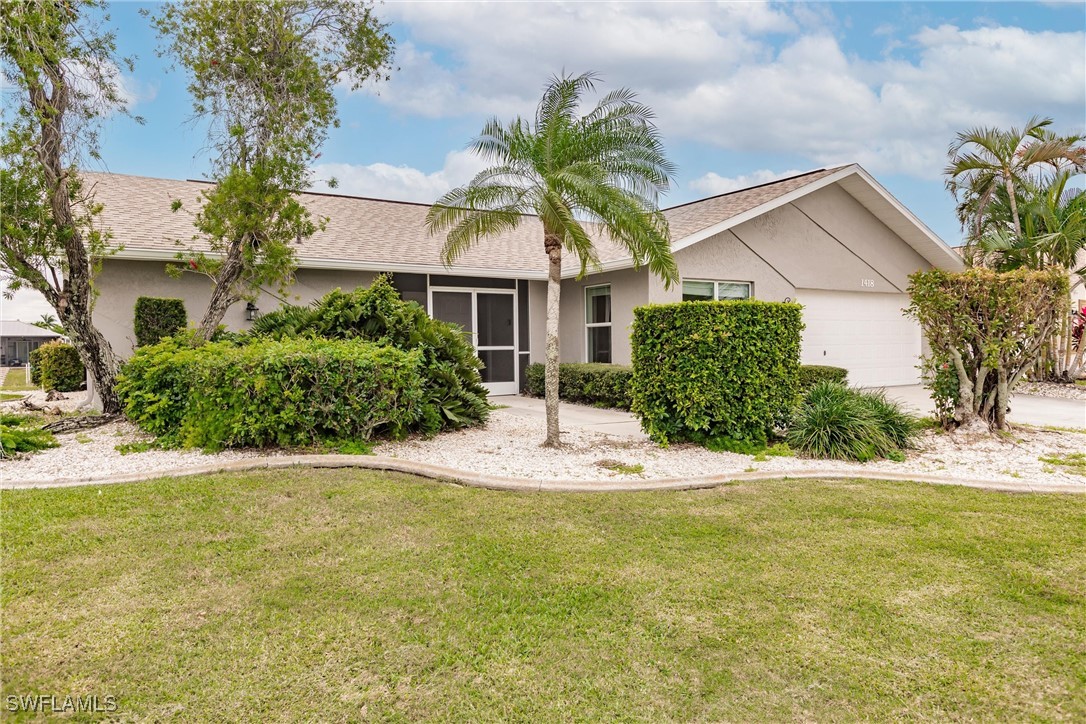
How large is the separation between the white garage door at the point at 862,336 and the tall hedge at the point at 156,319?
12905mm

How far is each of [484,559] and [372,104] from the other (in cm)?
1020

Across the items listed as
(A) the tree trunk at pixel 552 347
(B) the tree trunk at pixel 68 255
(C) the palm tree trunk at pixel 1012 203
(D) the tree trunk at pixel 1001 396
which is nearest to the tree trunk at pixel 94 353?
(B) the tree trunk at pixel 68 255

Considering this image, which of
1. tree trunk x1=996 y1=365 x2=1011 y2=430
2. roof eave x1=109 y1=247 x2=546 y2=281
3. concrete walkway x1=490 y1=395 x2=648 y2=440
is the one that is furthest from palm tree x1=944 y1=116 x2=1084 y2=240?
concrete walkway x1=490 y1=395 x2=648 y2=440

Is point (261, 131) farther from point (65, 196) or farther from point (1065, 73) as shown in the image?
point (1065, 73)

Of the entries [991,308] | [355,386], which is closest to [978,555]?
[991,308]

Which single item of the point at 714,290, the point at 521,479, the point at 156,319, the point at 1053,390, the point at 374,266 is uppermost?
the point at 374,266

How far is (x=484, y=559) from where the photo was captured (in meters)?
3.95

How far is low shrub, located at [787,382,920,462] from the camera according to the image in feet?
23.0

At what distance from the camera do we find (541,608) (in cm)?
327

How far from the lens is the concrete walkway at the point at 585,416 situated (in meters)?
9.09

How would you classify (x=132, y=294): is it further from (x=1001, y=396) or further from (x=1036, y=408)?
(x=1036, y=408)

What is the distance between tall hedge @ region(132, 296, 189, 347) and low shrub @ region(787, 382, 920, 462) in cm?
1009

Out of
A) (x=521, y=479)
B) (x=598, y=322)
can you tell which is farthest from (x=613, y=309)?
(x=521, y=479)

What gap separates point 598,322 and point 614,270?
1.35m
